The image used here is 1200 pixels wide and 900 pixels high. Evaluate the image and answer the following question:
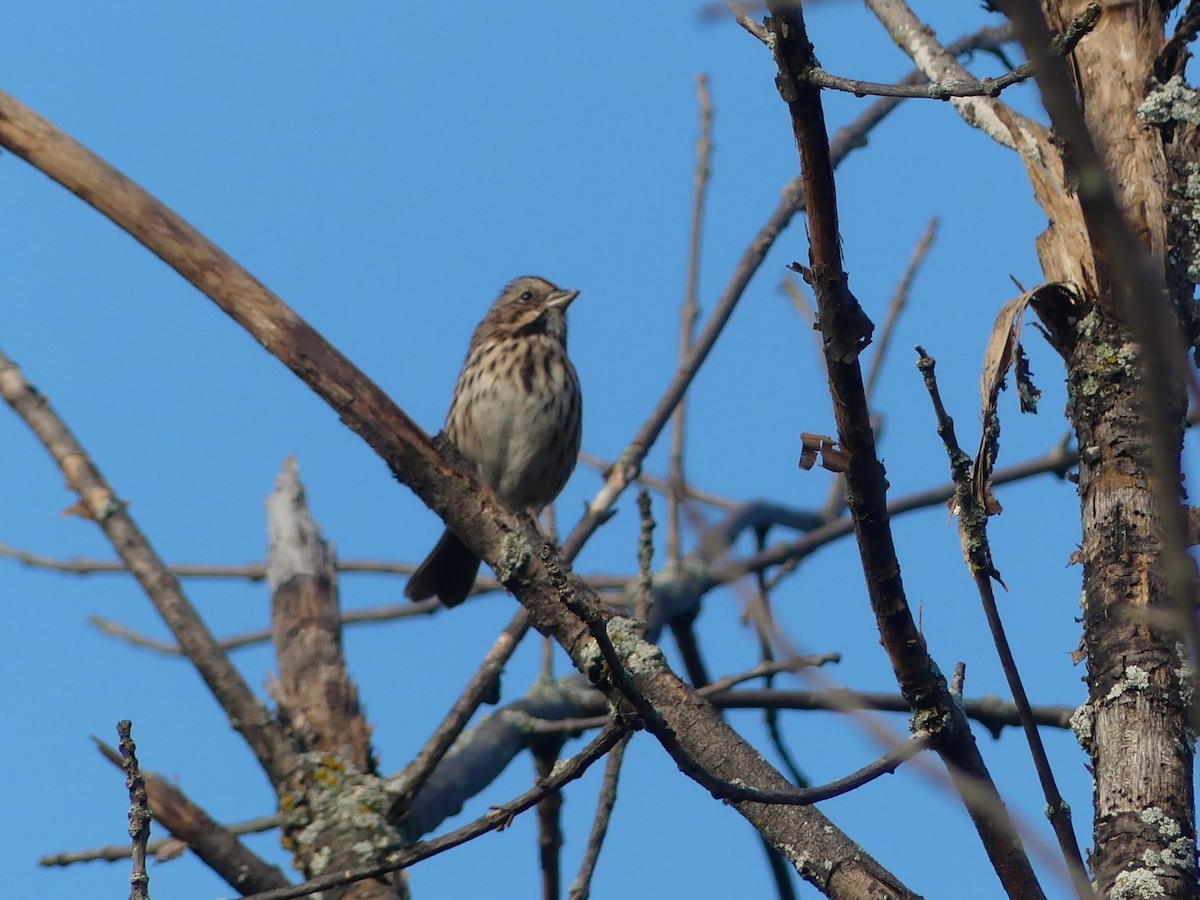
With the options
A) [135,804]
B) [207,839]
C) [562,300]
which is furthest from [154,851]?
[562,300]

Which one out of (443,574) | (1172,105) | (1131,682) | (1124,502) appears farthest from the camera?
(443,574)

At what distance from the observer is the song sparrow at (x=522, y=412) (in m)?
6.75

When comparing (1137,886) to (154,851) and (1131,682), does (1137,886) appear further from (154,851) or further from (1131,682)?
(154,851)

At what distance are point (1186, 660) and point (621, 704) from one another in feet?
3.49

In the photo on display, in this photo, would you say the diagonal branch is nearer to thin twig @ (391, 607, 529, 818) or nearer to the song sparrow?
thin twig @ (391, 607, 529, 818)

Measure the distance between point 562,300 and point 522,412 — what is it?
825 mm

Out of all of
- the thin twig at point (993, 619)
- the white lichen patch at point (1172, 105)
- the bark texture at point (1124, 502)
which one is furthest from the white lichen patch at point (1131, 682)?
the white lichen patch at point (1172, 105)

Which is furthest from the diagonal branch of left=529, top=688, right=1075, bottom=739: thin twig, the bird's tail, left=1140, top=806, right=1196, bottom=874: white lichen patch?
the bird's tail

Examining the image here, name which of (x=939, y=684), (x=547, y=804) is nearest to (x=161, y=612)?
(x=547, y=804)

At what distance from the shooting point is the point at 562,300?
24.0 ft

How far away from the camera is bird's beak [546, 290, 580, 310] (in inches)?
287

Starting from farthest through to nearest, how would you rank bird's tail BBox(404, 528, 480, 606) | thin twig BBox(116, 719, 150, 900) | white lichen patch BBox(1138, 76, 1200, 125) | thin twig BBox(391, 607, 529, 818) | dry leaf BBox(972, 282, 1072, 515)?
1. bird's tail BBox(404, 528, 480, 606)
2. thin twig BBox(391, 607, 529, 818)
3. white lichen patch BBox(1138, 76, 1200, 125)
4. dry leaf BBox(972, 282, 1072, 515)
5. thin twig BBox(116, 719, 150, 900)

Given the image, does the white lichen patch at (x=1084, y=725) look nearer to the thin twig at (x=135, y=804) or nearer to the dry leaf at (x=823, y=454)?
the dry leaf at (x=823, y=454)

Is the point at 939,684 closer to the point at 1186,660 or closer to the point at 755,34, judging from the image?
the point at 1186,660
